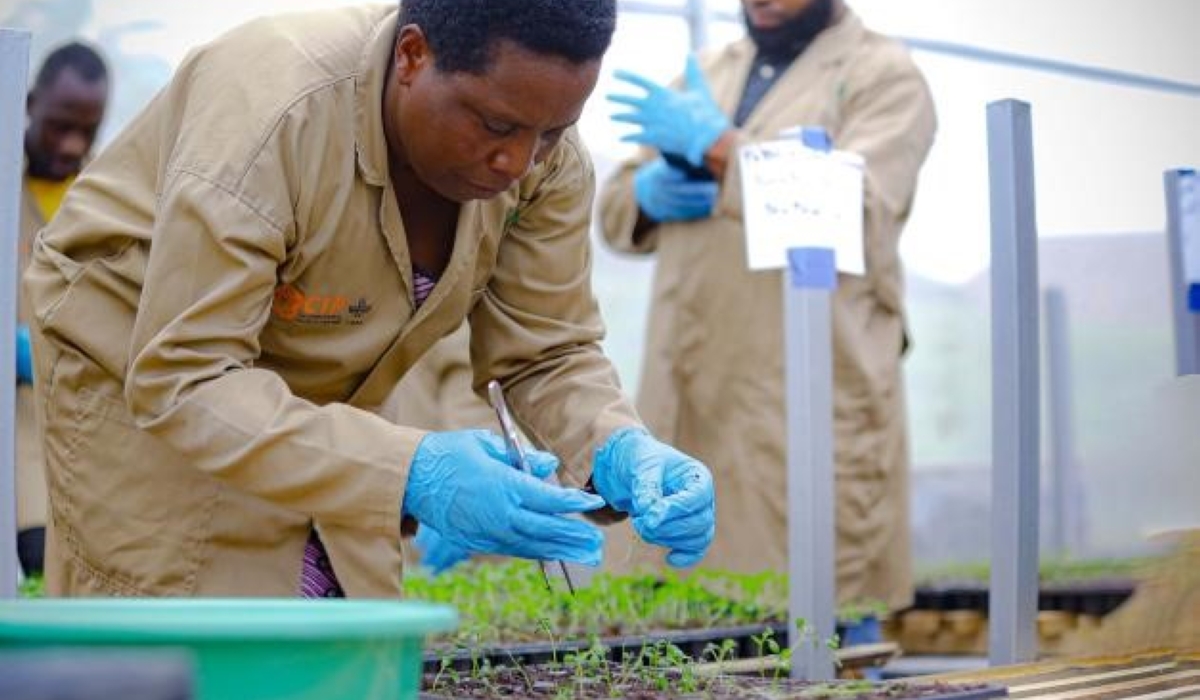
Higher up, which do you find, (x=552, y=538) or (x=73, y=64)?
(x=73, y=64)

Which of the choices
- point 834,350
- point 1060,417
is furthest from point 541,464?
point 1060,417

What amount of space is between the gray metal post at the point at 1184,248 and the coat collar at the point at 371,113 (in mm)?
1432

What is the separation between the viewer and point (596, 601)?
3.19 m

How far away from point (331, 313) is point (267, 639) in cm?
105

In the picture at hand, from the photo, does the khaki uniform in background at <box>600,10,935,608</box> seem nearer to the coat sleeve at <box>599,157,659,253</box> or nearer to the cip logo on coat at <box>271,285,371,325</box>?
the coat sleeve at <box>599,157,659,253</box>

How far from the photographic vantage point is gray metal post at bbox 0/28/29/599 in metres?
1.97

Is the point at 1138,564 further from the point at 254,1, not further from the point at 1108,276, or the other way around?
the point at 254,1

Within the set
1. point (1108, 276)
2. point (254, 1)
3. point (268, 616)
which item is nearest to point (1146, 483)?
point (268, 616)

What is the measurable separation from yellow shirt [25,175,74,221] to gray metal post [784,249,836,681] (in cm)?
217

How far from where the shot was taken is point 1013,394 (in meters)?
2.62

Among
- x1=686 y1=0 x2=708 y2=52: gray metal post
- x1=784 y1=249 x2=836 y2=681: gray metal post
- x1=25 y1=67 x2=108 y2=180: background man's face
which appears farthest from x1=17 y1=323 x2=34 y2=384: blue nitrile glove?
x1=686 y1=0 x2=708 y2=52: gray metal post

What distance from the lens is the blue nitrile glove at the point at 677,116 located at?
12.5 ft

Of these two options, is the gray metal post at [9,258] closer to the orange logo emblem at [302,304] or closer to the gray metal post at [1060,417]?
the orange logo emblem at [302,304]

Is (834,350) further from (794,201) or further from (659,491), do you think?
(659,491)
